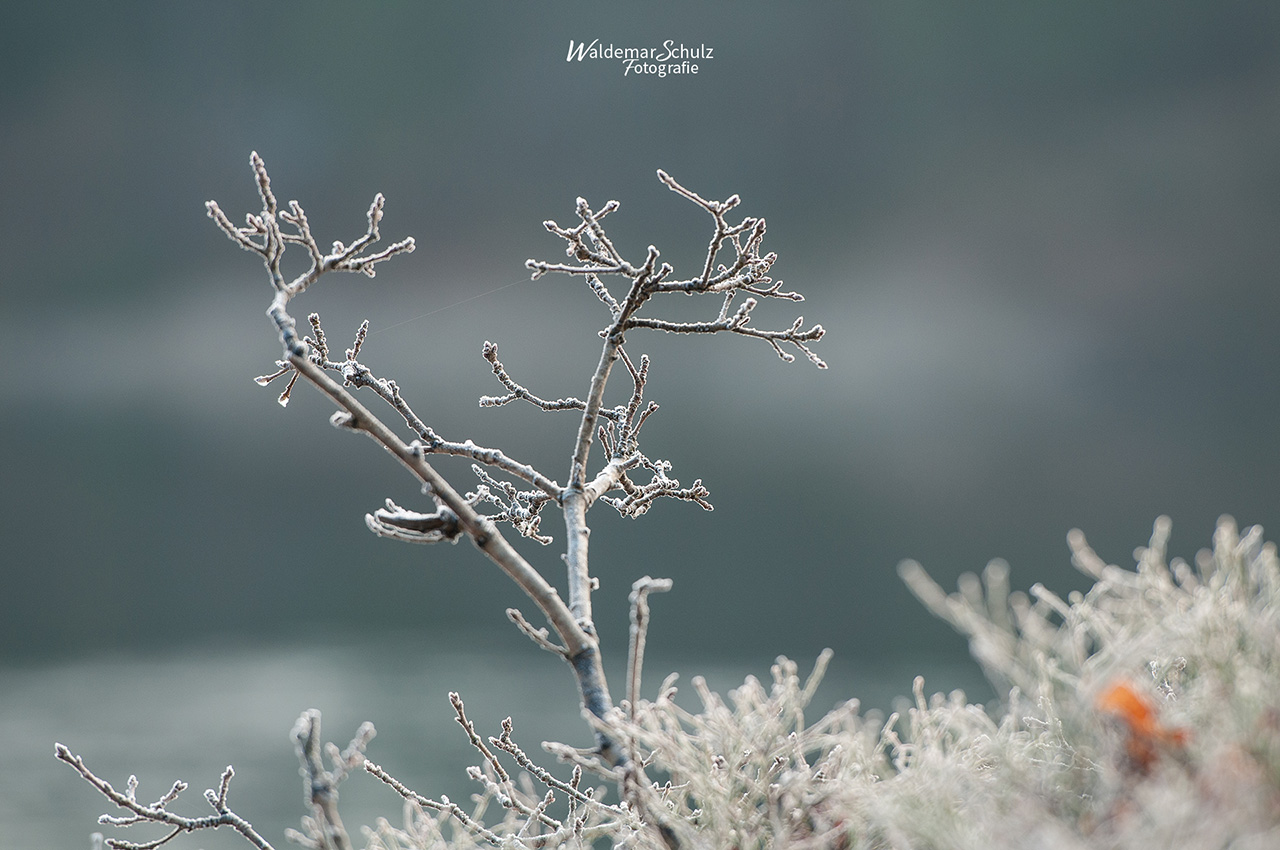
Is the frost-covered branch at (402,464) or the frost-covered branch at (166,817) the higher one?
the frost-covered branch at (402,464)

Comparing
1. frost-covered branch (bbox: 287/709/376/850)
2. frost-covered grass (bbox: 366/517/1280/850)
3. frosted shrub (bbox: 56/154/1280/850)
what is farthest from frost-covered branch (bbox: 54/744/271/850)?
frost-covered branch (bbox: 287/709/376/850)

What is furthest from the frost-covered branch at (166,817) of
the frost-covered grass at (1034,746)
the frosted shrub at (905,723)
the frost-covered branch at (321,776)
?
the frost-covered branch at (321,776)

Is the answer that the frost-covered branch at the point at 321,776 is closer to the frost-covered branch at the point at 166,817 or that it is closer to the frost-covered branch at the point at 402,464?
the frost-covered branch at the point at 402,464

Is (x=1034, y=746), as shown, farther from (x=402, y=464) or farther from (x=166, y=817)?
(x=166, y=817)

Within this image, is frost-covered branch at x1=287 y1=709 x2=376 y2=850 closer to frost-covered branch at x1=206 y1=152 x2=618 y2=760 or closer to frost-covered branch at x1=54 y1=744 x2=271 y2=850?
frost-covered branch at x1=206 y1=152 x2=618 y2=760

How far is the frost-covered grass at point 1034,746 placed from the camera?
1.48 ft

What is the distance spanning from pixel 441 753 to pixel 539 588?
15206 millimetres

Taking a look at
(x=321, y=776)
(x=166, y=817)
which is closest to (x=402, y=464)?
(x=321, y=776)

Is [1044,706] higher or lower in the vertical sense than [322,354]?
lower

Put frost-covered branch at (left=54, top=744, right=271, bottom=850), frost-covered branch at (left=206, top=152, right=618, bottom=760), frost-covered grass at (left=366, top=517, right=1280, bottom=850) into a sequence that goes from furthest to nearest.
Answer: frost-covered branch at (left=54, top=744, right=271, bottom=850) → frost-covered branch at (left=206, top=152, right=618, bottom=760) → frost-covered grass at (left=366, top=517, right=1280, bottom=850)

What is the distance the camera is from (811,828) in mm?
634

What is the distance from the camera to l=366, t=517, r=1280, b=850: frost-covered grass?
0.45 m

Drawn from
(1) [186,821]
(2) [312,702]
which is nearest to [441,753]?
(2) [312,702]

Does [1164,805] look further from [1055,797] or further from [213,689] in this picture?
[213,689]
